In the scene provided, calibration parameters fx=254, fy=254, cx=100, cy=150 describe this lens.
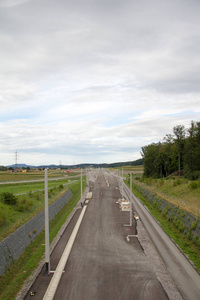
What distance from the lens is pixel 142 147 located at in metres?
128

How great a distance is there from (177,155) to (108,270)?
3252 inches

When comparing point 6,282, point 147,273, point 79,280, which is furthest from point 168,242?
point 6,282

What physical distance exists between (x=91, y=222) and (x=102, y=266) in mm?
13453

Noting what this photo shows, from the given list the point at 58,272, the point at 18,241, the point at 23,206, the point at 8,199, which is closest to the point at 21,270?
the point at 58,272

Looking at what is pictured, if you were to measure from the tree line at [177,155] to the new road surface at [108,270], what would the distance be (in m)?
48.2

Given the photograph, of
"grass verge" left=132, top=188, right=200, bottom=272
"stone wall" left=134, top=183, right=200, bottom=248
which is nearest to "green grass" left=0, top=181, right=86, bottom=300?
"grass verge" left=132, top=188, right=200, bottom=272

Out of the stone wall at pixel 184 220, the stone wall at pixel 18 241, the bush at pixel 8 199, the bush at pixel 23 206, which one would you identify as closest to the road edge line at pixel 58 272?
the stone wall at pixel 18 241

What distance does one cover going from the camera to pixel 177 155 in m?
94.2

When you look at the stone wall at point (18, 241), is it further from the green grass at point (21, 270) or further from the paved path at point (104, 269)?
the paved path at point (104, 269)

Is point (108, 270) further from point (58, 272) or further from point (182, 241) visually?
point (182, 241)

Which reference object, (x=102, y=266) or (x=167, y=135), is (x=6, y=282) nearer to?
(x=102, y=266)

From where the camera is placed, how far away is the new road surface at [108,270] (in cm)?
1370

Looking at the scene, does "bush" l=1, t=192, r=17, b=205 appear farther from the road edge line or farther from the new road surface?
the road edge line

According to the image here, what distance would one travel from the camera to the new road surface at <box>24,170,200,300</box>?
1370 centimetres
